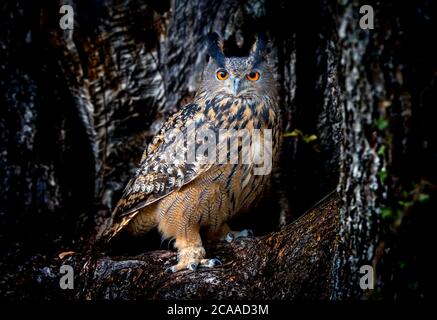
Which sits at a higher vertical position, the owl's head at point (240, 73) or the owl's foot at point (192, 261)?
the owl's head at point (240, 73)

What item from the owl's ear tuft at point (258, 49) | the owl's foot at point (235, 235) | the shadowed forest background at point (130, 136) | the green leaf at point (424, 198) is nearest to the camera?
the green leaf at point (424, 198)

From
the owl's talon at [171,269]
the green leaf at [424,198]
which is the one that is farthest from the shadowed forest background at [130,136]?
the green leaf at [424,198]

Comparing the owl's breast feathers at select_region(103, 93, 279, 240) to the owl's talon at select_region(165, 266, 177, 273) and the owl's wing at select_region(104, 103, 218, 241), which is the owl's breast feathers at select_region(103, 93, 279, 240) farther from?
the owl's talon at select_region(165, 266, 177, 273)

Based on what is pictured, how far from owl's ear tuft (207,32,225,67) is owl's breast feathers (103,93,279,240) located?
0.21 meters

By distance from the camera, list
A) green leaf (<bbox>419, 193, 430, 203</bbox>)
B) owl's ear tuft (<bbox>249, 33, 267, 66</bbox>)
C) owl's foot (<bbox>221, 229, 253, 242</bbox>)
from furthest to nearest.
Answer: owl's foot (<bbox>221, 229, 253, 242</bbox>) → owl's ear tuft (<bbox>249, 33, 267, 66</bbox>) → green leaf (<bbox>419, 193, 430, 203</bbox>)

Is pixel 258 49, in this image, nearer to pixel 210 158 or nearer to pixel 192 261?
pixel 210 158

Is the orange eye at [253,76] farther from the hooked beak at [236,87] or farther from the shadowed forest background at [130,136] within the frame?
the shadowed forest background at [130,136]

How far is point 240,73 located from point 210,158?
1.60ft

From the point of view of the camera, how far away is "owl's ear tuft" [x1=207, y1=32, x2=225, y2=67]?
275cm

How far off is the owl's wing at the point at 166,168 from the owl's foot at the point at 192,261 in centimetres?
36

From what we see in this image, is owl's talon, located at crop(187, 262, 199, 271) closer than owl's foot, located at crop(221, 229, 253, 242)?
Yes

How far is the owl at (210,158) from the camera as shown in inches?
104

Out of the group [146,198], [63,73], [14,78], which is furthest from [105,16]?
[146,198]

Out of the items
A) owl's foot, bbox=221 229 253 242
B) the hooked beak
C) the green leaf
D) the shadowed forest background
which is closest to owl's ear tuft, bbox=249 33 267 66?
the hooked beak
